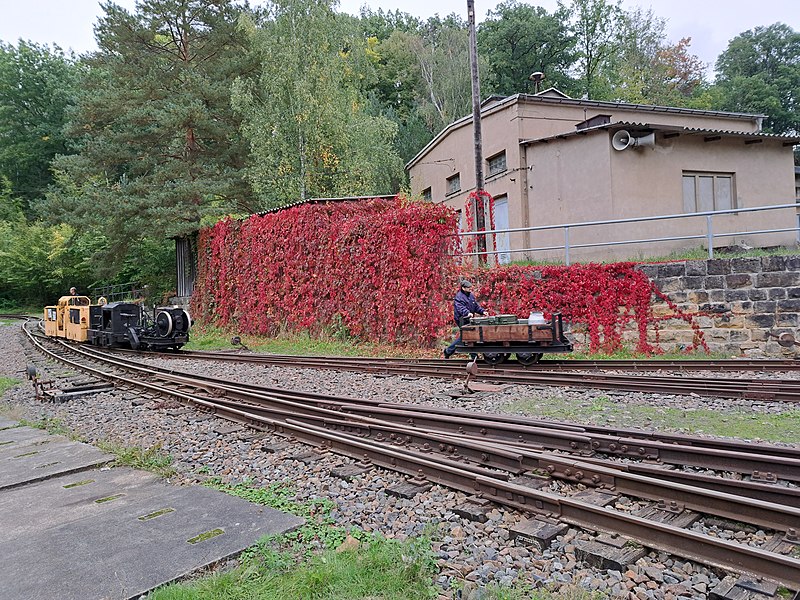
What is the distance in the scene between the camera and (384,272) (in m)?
15.0

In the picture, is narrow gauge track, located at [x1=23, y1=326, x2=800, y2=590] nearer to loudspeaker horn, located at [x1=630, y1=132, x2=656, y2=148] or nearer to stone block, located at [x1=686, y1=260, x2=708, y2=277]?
stone block, located at [x1=686, y1=260, x2=708, y2=277]

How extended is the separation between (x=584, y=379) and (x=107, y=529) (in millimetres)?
7082

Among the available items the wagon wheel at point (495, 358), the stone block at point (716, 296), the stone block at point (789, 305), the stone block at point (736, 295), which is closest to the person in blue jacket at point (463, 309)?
the wagon wheel at point (495, 358)

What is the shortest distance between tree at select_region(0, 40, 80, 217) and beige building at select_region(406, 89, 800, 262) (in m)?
46.1

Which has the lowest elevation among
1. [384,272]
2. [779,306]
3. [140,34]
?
[779,306]

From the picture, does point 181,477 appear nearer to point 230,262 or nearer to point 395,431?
point 395,431

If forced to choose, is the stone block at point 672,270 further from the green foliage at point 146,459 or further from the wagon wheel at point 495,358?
the green foliage at point 146,459

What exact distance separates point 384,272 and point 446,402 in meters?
7.49

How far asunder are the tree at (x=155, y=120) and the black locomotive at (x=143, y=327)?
7015mm

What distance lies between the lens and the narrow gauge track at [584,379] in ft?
25.3

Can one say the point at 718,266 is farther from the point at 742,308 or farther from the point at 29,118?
the point at 29,118

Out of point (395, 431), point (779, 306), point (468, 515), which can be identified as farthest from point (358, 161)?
point (468, 515)

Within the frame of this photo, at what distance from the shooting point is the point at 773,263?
11.1 meters

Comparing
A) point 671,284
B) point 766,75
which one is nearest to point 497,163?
A: point 671,284
